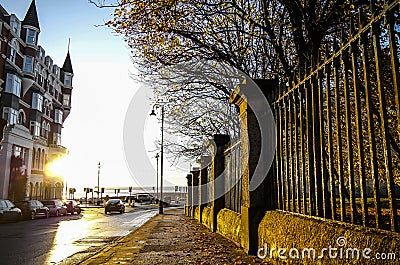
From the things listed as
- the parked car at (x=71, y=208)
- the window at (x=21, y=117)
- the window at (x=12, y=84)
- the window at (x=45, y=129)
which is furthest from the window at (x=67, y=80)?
the parked car at (x=71, y=208)

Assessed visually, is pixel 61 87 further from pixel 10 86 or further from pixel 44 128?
pixel 10 86

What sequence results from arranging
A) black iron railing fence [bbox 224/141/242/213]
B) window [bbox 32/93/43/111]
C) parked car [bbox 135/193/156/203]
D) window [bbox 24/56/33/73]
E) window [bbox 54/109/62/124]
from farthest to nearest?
parked car [bbox 135/193/156/203], window [bbox 54/109/62/124], window [bbox 32/93/43/111], window [bbox 24/56/33/73], black iron railing fence [bbox 224/141/242/213]

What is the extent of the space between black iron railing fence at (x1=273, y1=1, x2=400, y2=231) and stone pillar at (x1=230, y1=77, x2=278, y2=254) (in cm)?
58

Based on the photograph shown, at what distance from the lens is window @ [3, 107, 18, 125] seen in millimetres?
37406

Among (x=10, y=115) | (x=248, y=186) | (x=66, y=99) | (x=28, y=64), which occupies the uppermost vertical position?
(x=66, y=99)

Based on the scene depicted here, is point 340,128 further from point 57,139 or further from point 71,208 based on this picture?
point 57,139

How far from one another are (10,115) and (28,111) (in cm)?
705

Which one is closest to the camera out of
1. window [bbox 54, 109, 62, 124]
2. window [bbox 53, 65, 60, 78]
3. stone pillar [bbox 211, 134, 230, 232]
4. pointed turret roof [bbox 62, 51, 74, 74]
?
stone pillar [bbox 211, 134, 230, 232]

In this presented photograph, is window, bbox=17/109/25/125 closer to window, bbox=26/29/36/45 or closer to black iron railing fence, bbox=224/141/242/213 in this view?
window, bbox=26/29/36/45

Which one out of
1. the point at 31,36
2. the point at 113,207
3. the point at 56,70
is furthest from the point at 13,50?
the point at 113,207

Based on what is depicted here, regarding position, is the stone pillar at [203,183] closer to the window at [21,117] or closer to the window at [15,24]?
the window at [21,117]

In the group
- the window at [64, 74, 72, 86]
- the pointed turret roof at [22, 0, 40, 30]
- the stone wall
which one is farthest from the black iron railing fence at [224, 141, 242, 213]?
the window at [64, 74, 72, 86]

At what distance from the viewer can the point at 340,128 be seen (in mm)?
3902

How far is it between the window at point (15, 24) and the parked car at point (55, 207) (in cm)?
1996
